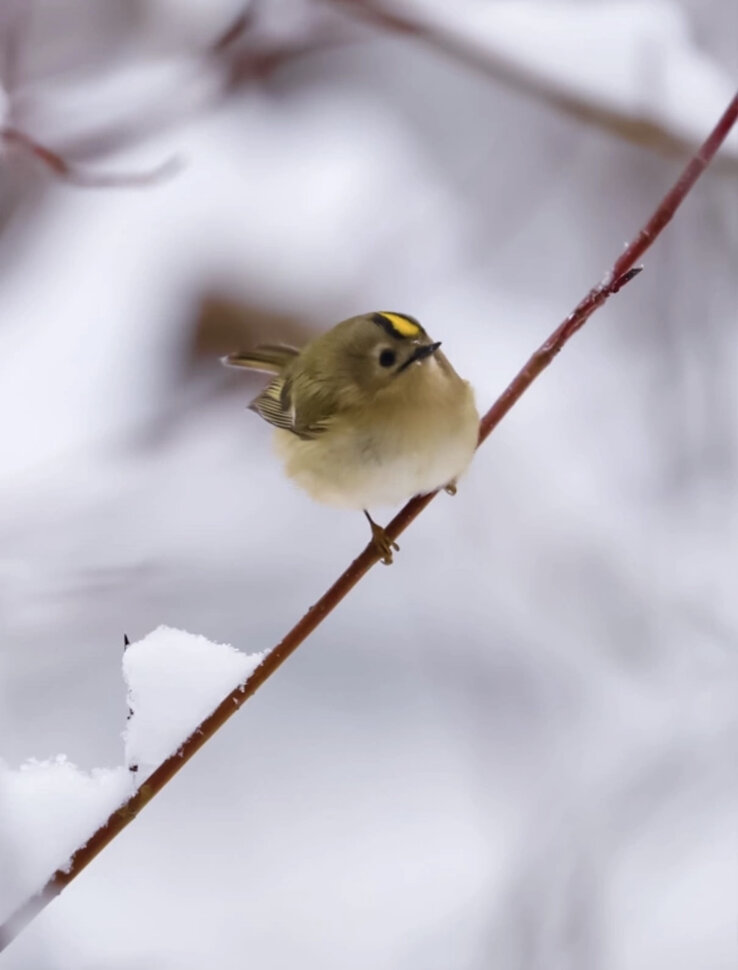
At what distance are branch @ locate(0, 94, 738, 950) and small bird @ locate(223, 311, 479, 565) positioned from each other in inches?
15.2

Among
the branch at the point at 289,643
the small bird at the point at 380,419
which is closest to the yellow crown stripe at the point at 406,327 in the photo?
the small bird at the point at 380,419

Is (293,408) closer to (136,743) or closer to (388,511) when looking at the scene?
(136,743)

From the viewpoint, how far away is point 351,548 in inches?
130

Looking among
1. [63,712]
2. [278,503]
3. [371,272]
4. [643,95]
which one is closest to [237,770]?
[63,712]

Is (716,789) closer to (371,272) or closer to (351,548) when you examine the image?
(351,548)

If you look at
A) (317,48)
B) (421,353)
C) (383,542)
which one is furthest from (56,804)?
(317,48)

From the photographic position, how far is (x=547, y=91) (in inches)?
120

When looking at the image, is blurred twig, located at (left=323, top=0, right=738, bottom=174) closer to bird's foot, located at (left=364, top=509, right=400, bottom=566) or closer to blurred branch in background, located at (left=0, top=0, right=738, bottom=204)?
blurred branch in background, located at (left=0, top=0, right=738, bottom=204)

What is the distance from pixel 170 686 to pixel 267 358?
130 centimetres

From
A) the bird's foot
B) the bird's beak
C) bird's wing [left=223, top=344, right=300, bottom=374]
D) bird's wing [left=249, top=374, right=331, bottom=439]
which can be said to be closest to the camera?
the bird's foot

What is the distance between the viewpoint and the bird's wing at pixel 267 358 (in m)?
2.46

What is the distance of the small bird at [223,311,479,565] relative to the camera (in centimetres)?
184

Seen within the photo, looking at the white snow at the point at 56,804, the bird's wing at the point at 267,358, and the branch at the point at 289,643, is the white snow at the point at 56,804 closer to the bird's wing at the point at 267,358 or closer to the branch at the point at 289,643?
the branch at the point at 289,643

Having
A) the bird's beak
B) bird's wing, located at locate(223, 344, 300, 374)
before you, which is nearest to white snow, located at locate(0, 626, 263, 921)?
the bird's beak
